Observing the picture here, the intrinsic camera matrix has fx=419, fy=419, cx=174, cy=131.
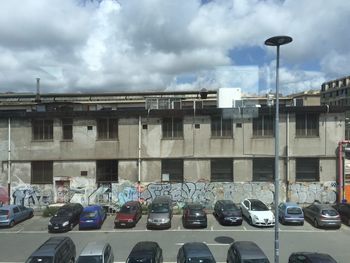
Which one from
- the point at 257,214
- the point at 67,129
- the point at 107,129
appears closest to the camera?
the point at 257,214

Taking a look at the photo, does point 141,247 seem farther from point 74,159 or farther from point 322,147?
point 322,147

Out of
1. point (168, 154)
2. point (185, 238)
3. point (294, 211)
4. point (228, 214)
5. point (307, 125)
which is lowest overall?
point (185, 238)

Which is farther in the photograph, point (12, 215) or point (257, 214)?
point (12, 215)

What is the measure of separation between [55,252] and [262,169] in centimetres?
2503

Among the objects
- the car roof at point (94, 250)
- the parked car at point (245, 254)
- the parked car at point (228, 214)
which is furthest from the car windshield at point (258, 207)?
the car roof at point (94, 250)

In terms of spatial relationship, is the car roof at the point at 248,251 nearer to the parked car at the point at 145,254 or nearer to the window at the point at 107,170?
the parked car at the point at 145,254

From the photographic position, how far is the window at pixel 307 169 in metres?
39.2

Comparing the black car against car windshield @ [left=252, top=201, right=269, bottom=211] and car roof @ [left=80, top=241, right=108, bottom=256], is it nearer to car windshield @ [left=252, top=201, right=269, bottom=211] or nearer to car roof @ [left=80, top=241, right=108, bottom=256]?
car roof @ [left=80, top=241, right=108, bottom=256]

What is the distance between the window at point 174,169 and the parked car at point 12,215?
12.8 meters

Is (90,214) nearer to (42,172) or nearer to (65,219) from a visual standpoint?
(65,219)

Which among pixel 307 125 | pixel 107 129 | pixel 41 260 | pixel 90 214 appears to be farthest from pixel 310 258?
pixel 107 129

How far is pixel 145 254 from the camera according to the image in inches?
725

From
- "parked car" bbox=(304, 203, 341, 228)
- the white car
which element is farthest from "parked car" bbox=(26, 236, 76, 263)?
"parked car" bbox=(304, 203, 341, 228)

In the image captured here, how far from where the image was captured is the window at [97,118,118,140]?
131ft
